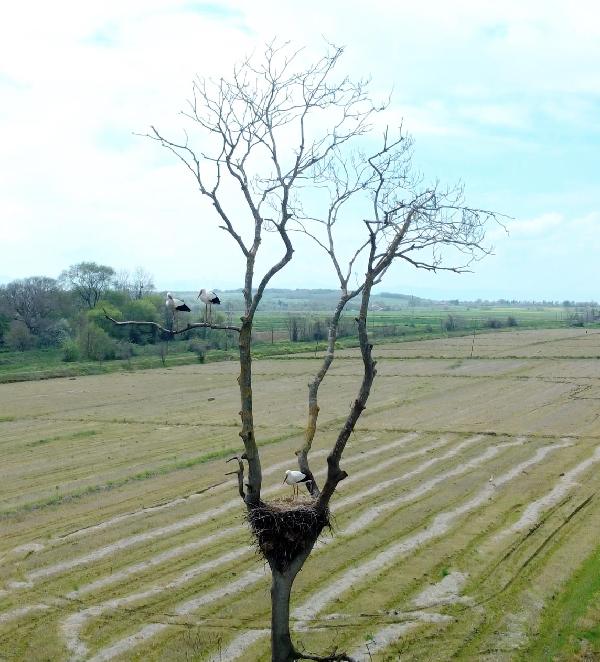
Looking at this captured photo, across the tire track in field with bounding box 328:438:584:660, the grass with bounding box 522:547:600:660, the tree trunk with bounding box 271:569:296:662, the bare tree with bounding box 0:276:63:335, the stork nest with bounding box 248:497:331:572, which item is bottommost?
the grass with bounding box 522:547:600:660

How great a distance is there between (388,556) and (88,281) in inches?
2797

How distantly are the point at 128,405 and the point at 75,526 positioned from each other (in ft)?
64.7

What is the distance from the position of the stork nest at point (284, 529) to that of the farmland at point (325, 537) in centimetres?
242

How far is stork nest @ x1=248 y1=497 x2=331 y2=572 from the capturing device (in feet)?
28.1

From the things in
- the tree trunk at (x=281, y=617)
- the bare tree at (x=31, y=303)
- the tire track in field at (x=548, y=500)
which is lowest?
the tire track in field at (x=548, y=500)

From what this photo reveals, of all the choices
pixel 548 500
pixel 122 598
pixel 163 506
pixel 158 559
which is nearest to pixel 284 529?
pixel 122 598

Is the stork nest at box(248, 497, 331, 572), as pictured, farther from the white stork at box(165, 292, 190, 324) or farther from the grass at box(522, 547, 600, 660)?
the grass at box(522, 547, 600, 660)

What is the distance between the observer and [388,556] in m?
14.0

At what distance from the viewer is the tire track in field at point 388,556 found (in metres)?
11.7

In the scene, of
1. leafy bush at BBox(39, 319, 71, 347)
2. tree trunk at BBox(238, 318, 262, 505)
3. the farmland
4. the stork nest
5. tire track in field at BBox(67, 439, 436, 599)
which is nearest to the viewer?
the stork nest

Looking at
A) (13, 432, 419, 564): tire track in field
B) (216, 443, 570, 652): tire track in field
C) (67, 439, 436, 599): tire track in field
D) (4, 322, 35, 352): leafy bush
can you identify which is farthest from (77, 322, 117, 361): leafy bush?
(216, 443, 570, 652): tire track in field

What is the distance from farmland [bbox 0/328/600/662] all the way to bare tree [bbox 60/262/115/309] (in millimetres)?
47342

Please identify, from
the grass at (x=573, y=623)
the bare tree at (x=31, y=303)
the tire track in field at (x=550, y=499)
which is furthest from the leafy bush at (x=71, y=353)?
the grass at (x=573, y=623)

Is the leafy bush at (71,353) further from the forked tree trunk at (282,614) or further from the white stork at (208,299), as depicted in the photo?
the forked tree trunk at (282,614)
